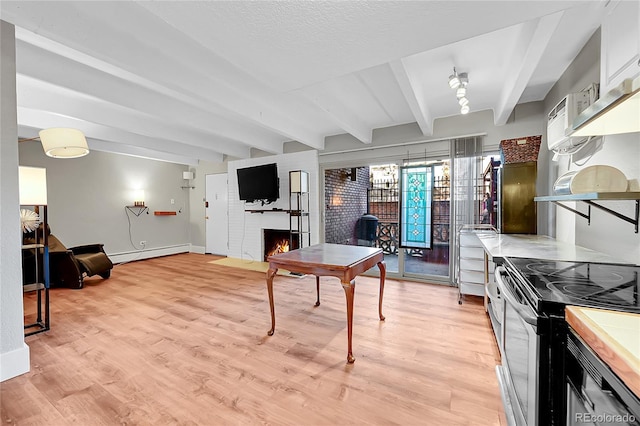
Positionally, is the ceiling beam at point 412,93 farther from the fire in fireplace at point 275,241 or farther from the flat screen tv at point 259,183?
the fire in fireplace at point 275,241

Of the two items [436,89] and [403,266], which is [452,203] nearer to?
[403,266]

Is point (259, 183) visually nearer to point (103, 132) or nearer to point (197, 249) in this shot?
point (103, 132)

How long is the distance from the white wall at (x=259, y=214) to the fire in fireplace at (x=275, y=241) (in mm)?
116

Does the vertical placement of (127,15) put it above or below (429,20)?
above

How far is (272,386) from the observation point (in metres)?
1.75

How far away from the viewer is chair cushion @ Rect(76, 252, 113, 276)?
13.5ft

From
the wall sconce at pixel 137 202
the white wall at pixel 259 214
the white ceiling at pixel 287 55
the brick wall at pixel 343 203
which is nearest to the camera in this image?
the white ceiling at pixel 287 55

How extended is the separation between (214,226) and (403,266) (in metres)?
4.84

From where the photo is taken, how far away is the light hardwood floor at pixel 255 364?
60.1 inches

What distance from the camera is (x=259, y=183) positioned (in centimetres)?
545

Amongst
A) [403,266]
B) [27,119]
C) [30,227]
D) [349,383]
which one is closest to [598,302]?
[349,383]

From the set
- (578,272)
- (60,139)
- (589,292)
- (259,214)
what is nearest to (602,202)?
(578,272)

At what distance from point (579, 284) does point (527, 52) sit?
5.89 ft

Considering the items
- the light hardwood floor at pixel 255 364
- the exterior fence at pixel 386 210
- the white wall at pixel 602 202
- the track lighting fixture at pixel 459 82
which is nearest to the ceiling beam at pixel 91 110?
the light hardwood floor at pixel 255 364
